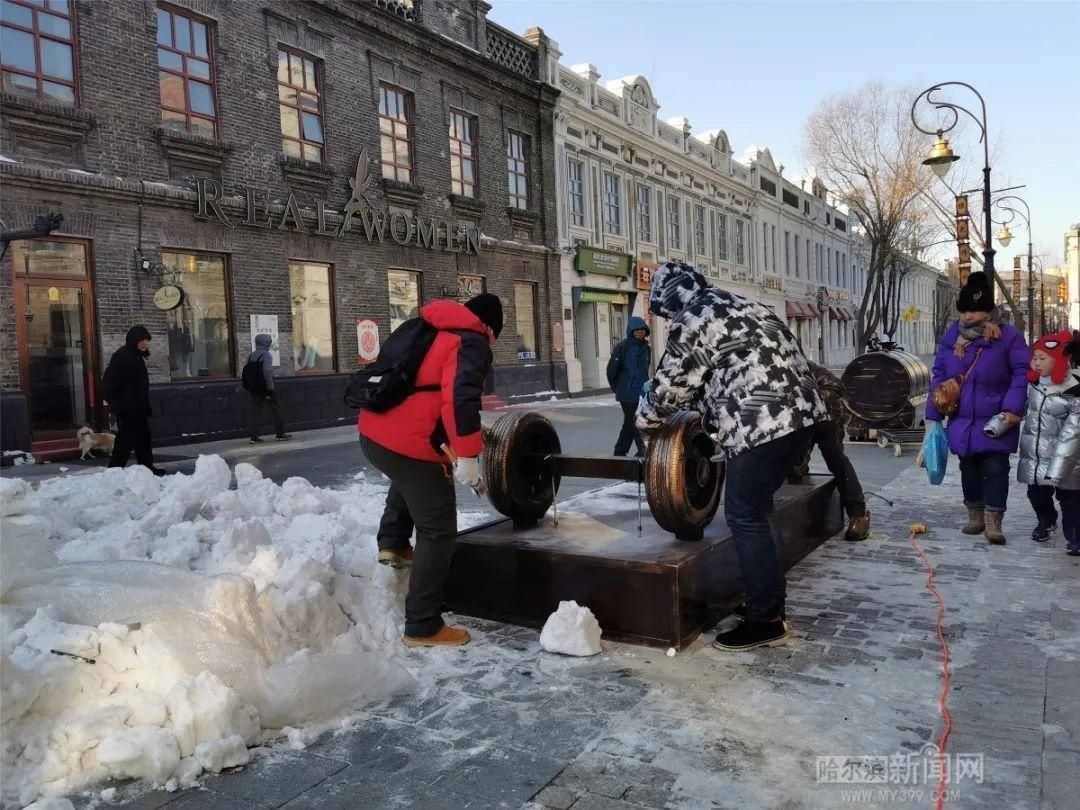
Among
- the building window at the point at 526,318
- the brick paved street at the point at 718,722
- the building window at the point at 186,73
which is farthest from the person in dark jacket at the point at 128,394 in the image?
the building window at the point at 526,318

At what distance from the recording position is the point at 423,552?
13.6 ft

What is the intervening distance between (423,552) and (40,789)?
1.82 m

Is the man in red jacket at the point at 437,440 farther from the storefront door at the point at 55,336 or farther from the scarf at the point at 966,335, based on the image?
the storefront door at the point at 55,336

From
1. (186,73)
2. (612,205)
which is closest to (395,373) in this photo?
(186,73)

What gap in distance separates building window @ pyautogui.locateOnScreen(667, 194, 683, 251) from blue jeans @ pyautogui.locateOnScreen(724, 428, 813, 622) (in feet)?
87.8

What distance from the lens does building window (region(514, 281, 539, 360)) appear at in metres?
22.0

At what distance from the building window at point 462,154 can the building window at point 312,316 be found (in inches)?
186

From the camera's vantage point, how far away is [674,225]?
30.6 metres

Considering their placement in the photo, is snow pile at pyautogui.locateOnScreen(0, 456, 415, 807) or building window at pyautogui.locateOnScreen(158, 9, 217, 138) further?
building window at pyautogui.locateOnScreen(158, 9, 217, 138)

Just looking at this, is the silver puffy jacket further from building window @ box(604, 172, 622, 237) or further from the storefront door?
building window @ box(604, 172, 622, 237)

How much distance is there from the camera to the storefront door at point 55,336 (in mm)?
11602

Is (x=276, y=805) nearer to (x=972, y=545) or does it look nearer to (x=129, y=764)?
(x=129, y=764)

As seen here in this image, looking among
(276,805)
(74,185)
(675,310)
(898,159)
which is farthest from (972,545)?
(898,159)

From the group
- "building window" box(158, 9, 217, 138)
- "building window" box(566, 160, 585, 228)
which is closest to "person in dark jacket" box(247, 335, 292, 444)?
"building window" box(158, 9, 217, 138)
